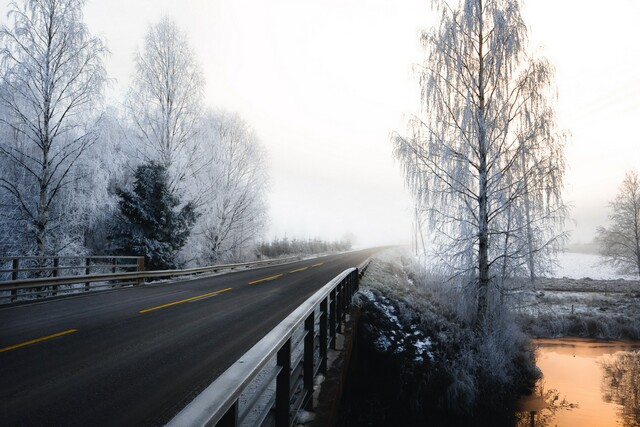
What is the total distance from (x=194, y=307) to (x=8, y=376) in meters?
4.59

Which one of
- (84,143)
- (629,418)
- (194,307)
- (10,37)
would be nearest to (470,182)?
(629,418)

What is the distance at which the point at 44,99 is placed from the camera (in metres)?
12.3

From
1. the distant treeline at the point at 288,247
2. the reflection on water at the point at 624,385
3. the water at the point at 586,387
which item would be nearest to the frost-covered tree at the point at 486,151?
the water at the point at 586,387

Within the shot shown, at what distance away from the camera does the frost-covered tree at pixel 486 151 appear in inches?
359

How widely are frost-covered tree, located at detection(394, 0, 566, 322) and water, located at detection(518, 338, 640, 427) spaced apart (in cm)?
261

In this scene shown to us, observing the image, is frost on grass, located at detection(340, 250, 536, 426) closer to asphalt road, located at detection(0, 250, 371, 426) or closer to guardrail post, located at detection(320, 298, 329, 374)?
guardrail post, located at detection(320, 298, 329, 374)

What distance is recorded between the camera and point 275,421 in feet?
8.94

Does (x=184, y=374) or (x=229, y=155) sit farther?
(x=229, y=155)

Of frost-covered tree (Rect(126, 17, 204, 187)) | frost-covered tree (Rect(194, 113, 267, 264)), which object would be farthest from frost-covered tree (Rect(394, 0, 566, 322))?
frost-covered tree (Rect(194, 113, 267, 264))

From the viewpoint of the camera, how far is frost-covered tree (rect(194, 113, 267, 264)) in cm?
2075

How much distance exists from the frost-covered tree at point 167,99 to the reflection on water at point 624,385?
18976 millimetres

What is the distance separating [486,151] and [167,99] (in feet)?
52.2

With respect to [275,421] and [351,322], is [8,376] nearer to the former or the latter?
[275,421]

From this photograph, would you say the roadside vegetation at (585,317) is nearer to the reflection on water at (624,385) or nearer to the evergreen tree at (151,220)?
the reflection on water at (624,385)
